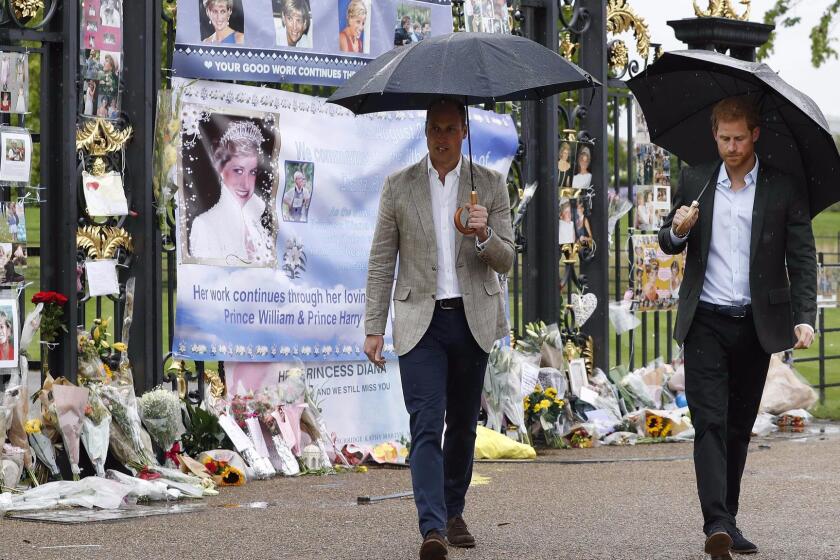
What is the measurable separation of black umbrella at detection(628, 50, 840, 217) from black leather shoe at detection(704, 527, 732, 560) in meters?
1.37

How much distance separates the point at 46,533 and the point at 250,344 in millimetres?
2516

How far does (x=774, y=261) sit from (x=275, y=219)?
149 inches

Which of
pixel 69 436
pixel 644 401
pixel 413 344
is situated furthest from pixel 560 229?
pixel 413 344

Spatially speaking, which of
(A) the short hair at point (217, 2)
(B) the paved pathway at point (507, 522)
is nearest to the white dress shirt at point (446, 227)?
(B) the paved pathway at point (507, 522)

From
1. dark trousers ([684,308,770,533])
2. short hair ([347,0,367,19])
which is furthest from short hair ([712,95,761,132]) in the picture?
short hair ([347,0,367,19])

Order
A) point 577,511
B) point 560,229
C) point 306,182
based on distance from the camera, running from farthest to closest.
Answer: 1. point 560,229
2. point 306,182
3. point 577,511

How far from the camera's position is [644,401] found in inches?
433

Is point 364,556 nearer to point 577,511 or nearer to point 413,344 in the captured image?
point 413,344

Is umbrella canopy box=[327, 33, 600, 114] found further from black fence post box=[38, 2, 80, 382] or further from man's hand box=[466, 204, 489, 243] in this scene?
black fence post box=[38, 2, 80, 382]

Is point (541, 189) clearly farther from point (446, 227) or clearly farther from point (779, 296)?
point (779, 296)

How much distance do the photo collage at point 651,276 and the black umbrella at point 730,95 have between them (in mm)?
5176

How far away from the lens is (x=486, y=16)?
33.4 feet

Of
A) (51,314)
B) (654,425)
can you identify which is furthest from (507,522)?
(654,425)

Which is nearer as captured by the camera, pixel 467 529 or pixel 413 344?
pixel 413 344
